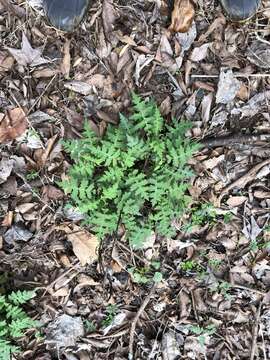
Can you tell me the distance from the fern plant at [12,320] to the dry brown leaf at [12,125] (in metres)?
0.98

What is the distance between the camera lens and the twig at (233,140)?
339cm

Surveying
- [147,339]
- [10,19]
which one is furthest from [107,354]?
[10,19]

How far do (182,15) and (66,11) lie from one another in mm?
731

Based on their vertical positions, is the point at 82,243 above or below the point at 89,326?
above

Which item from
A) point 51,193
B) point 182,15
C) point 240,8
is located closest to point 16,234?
point 51,193

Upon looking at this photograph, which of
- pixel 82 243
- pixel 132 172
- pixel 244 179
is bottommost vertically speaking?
pixel 82 243

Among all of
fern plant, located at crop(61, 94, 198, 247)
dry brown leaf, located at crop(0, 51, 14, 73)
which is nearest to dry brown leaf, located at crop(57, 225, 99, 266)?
fern plant, located at crop(61, 94, 198, 247)

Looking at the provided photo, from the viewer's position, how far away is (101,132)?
11.1ft

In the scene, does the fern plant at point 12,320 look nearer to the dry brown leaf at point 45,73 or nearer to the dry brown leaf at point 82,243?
the dry brown leaf at point 82,243

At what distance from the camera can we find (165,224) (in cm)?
328

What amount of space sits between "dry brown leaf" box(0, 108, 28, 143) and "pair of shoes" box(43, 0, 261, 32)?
61cm

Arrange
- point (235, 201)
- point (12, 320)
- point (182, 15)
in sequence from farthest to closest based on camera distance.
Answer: point (235, 201)
point (182, 15)
point (12, 320)

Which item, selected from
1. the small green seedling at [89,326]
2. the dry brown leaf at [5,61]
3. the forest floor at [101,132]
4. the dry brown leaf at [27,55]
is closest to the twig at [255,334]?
the forest floor at [101,132]

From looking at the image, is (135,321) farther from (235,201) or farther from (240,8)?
(240,8)
